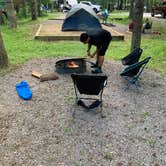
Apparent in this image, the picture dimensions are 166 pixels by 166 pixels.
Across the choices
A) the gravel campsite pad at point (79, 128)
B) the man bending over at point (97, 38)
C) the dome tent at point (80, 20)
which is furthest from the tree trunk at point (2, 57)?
the dome tent at point (80, 20)

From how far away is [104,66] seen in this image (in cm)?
804

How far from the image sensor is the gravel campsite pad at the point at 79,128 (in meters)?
3.74

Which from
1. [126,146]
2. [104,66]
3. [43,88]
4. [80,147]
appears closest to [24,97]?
[43,88]

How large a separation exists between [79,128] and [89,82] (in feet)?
2.76

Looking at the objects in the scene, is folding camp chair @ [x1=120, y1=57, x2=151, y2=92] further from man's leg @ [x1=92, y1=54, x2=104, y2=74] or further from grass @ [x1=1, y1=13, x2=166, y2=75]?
grass @ [x1=1, y1=13, x2=166, y2=75]

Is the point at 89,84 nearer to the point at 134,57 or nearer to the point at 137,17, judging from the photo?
the point at 134,57

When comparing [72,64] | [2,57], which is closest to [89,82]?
[72,64]

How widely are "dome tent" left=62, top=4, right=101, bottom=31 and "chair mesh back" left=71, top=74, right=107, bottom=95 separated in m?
9.78

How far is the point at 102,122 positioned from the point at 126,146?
0.79 meters

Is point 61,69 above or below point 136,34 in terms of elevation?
below

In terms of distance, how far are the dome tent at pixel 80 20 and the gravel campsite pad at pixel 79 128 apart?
8334 mm

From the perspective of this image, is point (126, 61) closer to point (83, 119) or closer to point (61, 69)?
point (61, 69)

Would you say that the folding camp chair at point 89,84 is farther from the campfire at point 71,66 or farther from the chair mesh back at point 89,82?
the campfire at point 71,66

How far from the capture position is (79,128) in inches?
175
